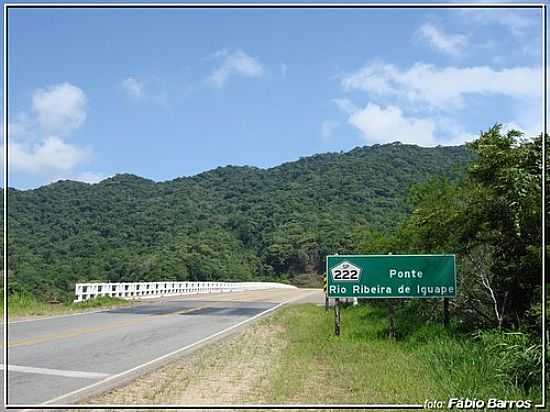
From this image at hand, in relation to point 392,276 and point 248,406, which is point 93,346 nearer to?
point 392,276

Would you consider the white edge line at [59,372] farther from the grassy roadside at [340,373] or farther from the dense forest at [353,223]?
the dense forest at [353,223]

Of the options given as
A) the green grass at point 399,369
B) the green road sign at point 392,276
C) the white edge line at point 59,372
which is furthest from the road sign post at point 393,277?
the white edge line at point 59,372

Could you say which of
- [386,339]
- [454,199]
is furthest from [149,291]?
[454,199]

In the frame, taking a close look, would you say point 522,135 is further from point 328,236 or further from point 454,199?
point 328,236

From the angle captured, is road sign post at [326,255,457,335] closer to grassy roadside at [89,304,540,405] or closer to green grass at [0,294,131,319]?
grassy roadside at [89,304,540,405]

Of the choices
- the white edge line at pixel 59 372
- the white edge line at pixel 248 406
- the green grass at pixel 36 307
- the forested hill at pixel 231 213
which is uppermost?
the forested hill at pixel 231 213

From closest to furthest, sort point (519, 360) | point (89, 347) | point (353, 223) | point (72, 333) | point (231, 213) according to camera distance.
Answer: point (519, 360)
point (89, 347)
point (72, 333)
point (231, 213)
point (353, 223)

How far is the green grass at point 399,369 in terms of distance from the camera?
21.7 ft

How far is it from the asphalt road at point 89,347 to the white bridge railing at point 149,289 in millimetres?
3395

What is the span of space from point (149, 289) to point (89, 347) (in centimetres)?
2037

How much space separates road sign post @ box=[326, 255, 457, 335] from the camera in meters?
10.0

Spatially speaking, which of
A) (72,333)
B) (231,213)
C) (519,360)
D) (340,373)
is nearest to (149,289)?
(231,213)

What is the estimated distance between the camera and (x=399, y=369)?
852 centimetres

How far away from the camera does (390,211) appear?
17.6 m
